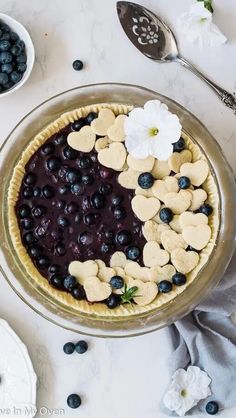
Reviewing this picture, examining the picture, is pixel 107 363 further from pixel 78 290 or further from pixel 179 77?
pixel 179 77

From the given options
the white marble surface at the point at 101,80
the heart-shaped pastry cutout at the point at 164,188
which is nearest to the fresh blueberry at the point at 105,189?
the heart-shaped pastry cutout at the point at 164,188

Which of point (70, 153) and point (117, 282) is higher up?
point (70, 153)

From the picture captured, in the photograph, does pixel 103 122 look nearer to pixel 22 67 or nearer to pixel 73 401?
pixel 22 67

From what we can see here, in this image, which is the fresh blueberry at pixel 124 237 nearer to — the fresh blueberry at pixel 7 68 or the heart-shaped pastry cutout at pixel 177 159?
the heart-shaped pastry cutout at pixel 177 159

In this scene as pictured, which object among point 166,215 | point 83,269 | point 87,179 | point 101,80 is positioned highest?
point 101,80

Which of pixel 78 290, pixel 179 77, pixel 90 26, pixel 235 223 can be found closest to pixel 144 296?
pixel 78 290

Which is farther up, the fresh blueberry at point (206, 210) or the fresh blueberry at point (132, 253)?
the fresh blueberry at point (206, 210)

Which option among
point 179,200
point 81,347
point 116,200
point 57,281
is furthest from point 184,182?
point 81,347
